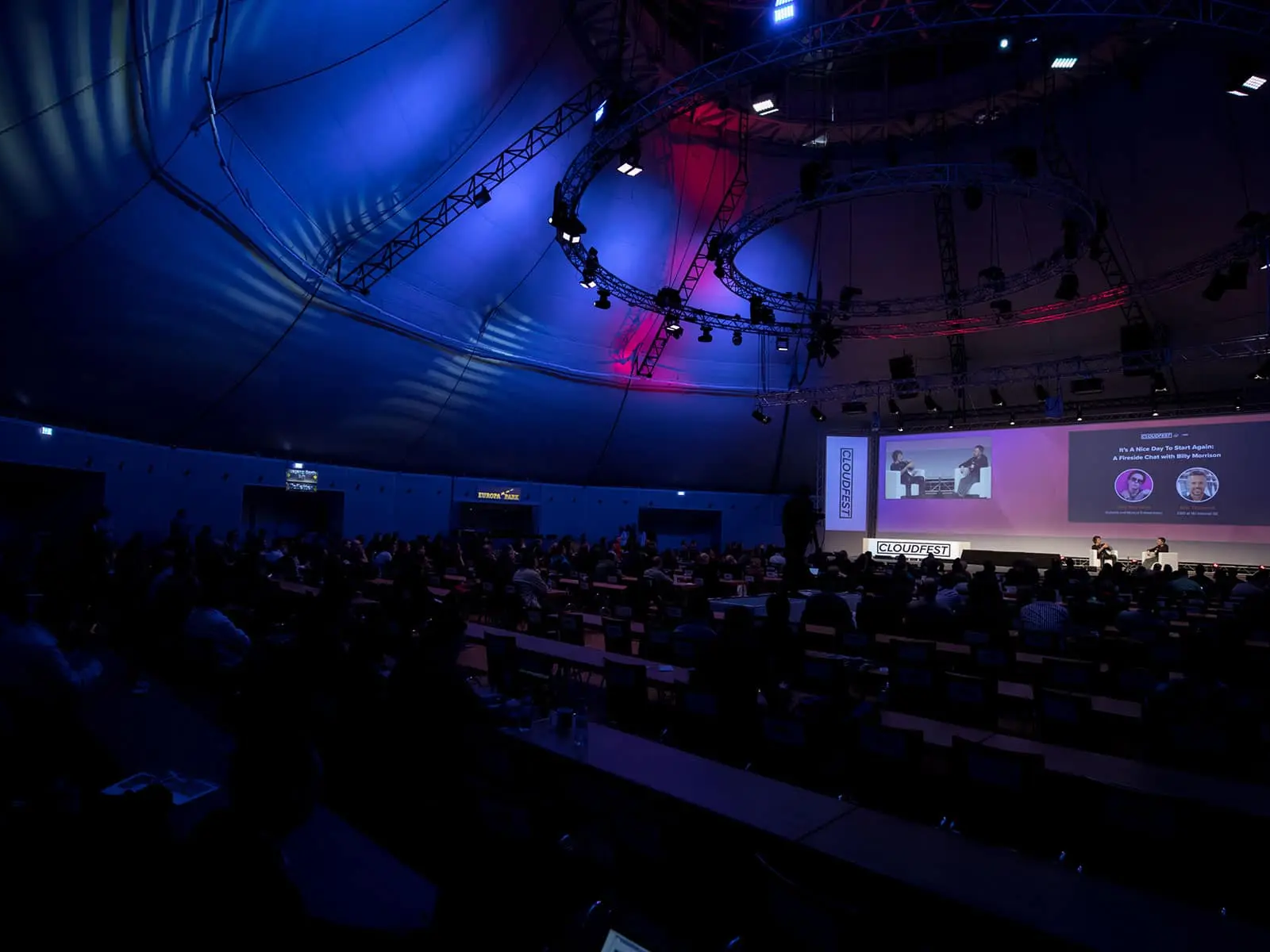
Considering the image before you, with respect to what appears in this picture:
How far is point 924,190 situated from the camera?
46.8ft

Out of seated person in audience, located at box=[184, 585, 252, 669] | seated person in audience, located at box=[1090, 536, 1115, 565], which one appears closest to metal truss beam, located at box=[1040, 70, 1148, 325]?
seated person in audience, located at box=[1090, 536, 1115, 565]

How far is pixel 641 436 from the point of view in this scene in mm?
21625

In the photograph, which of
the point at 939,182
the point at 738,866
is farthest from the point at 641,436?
the point at 738,866

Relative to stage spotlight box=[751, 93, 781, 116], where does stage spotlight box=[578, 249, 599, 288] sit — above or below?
below

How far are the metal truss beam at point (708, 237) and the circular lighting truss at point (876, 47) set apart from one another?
6.42ft

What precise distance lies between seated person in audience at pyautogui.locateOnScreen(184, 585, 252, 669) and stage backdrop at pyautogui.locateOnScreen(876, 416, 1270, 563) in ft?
61.0

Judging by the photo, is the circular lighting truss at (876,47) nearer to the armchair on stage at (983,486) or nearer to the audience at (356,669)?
the armchair on stage at (983,486)

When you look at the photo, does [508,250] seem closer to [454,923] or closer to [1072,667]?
[1072,667]

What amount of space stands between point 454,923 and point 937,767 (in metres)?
4.35

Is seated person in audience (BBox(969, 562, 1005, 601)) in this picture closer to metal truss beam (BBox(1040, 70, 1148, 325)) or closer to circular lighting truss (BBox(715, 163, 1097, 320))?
circular lighting truss (BBox(715, 163, 1097, 320))

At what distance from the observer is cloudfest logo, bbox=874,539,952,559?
20.2 m

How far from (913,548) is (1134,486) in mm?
5746

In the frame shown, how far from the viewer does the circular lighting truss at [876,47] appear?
298 inches

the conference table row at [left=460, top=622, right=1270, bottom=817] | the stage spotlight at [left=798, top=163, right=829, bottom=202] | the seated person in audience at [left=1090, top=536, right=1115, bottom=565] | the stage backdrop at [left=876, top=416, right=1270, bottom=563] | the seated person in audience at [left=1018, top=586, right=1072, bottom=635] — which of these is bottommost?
the conference table row at [left=460, top=622, right=1270, bottom=817]
